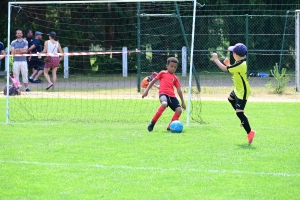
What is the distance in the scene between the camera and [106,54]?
29922mm

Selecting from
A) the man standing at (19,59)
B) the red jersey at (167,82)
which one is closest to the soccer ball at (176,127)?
the red jersey at (167,82)

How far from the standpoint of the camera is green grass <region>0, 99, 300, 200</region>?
8555 mm

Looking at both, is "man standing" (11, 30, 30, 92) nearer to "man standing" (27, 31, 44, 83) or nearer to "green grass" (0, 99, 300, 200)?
"man standing" (27, 31, 44, 83)

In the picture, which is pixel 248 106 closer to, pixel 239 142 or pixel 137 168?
pixel 239 142

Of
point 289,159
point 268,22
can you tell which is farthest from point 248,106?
point 268,22

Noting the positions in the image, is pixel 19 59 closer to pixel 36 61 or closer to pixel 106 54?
pixel 36 61

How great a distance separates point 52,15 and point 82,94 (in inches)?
373

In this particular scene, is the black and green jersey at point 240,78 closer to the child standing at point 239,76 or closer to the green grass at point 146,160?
the child standing at point 239,76

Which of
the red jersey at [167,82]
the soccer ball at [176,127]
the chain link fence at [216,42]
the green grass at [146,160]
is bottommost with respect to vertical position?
the green grass at [146,160]

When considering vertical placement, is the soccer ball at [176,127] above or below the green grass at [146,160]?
above

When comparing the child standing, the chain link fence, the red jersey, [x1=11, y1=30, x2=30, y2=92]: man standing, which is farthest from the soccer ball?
the chain link fence

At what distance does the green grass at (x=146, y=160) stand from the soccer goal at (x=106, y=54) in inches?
108

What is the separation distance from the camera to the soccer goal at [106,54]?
18.8 metres

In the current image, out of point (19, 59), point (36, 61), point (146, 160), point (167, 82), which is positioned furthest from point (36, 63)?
point (146, 160)
